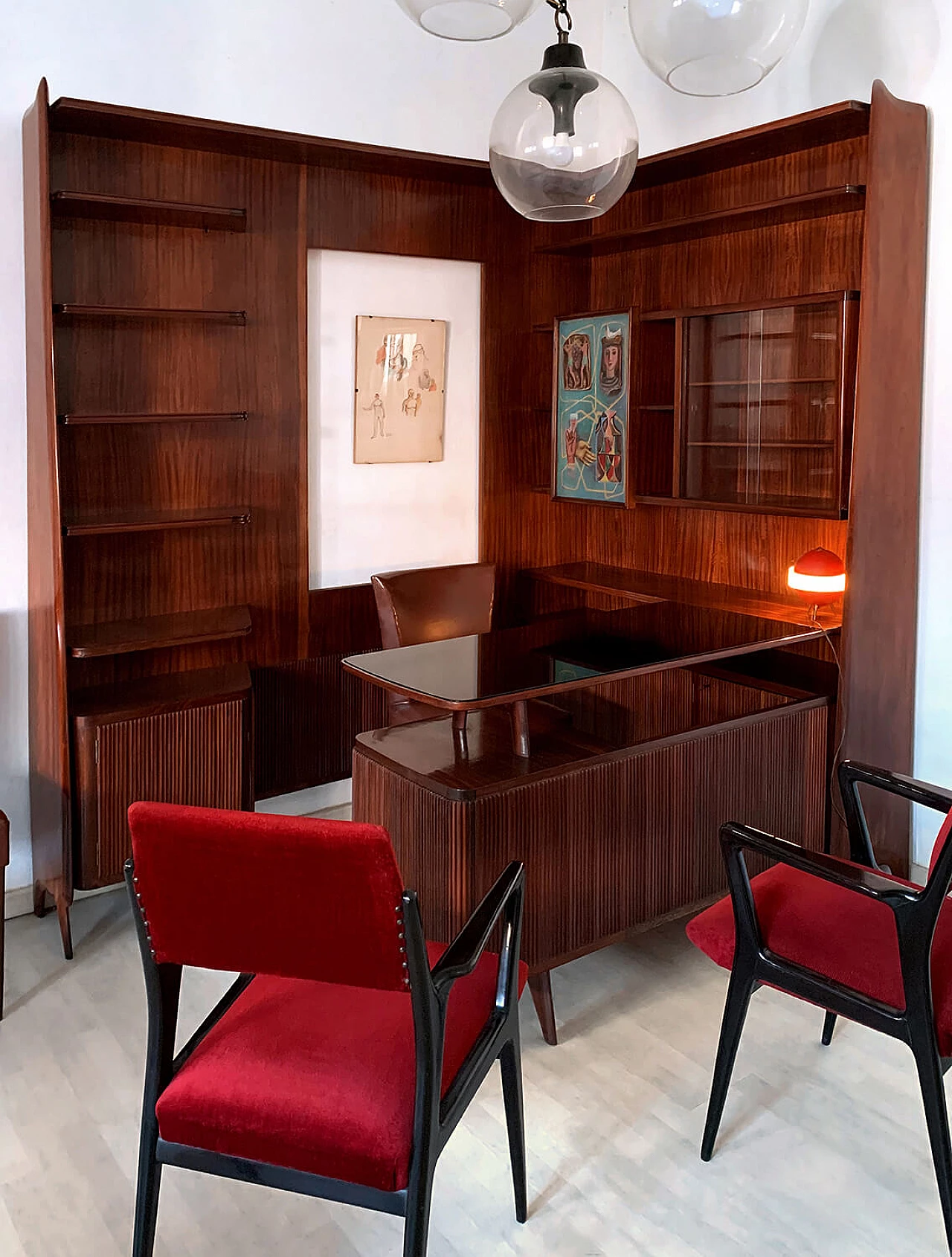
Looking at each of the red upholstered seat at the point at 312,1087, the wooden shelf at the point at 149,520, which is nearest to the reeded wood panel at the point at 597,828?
the red upholstered seat at the point at 312,1087

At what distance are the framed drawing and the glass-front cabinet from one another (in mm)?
245

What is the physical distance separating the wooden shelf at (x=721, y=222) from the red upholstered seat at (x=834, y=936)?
2134 millimetres

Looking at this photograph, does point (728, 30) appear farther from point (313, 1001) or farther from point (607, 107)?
point (313, 1001)

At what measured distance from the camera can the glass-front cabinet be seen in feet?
11.2

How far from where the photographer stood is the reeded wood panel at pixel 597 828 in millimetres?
2609

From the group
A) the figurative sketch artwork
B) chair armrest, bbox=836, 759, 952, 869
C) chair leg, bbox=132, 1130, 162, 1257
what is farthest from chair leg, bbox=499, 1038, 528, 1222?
the figurative sketch artwork

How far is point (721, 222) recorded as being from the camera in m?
3.79

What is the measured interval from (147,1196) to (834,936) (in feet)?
4.52

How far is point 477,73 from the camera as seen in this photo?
4.16 metres

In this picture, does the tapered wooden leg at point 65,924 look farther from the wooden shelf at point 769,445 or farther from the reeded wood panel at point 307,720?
the wooden shelf at point 769,445

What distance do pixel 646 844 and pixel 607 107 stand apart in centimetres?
187

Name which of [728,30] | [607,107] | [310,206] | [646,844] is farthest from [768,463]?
[728,30]

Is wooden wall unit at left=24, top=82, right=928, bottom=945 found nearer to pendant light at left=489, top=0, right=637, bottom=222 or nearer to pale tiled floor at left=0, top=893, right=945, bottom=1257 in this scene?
pale tiled floor at left=0, top=893, right=945, bottom=1257

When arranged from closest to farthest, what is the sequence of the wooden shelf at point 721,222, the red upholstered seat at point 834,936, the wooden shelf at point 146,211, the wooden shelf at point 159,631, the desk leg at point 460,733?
1. the red upholstered seat at point 834,936
2. the desk leg at point 460,733
3. the wooden shelf at point 146,211
4. the wooden shelf at point 159,631
5. the wooden shelf at point 721,222
